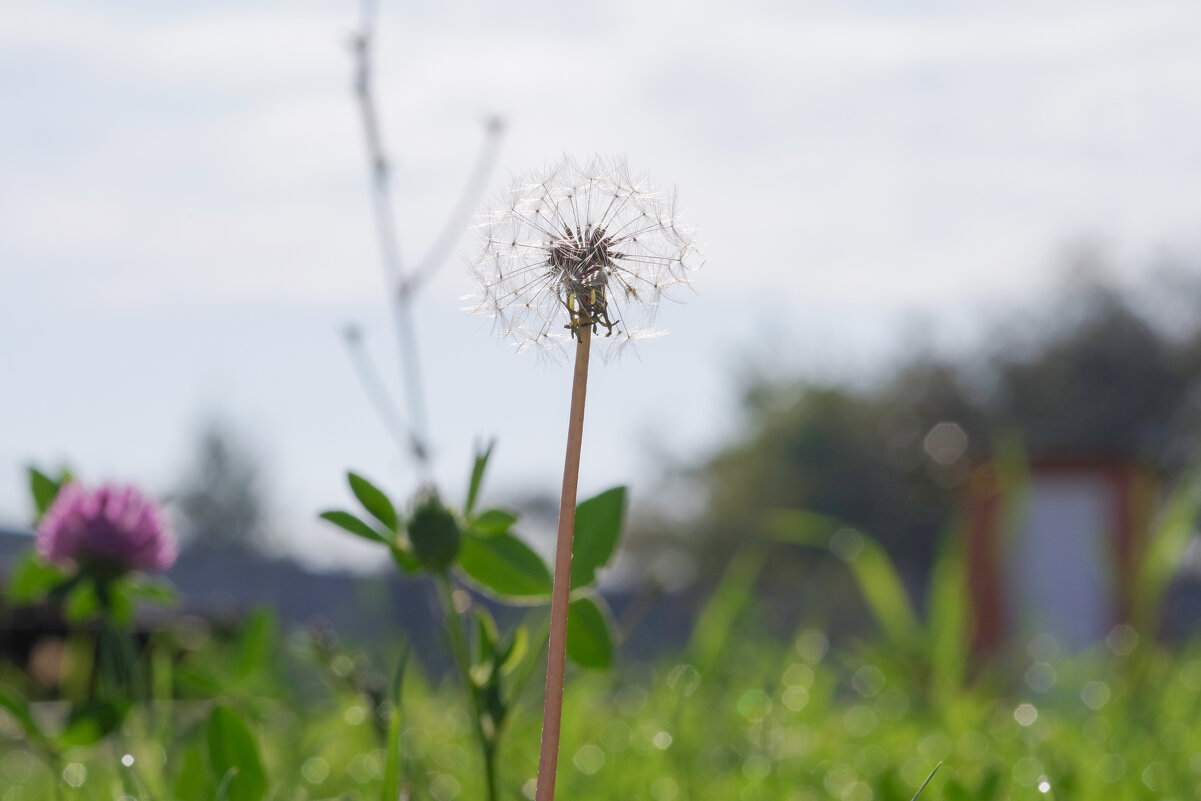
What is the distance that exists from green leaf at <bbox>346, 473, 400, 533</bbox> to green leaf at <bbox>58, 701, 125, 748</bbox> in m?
0.41

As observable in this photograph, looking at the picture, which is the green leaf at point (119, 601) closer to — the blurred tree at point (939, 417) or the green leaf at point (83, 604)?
the green leaf at point (83, 604)

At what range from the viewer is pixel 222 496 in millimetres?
30625

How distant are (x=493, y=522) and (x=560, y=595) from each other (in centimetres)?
39

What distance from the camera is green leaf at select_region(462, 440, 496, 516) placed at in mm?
823

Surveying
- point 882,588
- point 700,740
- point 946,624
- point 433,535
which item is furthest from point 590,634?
point 882,588

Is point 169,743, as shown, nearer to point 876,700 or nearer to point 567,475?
point 567,475

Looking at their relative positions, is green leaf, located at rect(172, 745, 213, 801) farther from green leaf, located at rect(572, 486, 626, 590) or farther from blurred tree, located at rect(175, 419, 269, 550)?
blurred tree, located at rect(175, 419, 269, 550)

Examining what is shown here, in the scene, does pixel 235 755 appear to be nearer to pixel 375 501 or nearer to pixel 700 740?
pixel 375 501

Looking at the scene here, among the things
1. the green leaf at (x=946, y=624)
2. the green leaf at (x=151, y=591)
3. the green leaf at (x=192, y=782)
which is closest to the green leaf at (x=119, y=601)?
the green leaf at (x=151, y=591)

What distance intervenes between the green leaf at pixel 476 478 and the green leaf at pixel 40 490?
2.24ft

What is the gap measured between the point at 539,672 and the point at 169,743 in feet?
3.23

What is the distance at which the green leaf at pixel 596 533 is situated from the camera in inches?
35.3

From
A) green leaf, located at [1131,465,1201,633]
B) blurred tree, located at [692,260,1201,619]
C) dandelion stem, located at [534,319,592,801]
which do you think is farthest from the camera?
blurred tree, located at [692,260,1201,619]

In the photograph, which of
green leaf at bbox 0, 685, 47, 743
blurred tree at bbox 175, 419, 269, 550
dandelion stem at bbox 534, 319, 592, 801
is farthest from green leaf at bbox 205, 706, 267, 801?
blurred tree at bbox 175, 419, 269, 550
